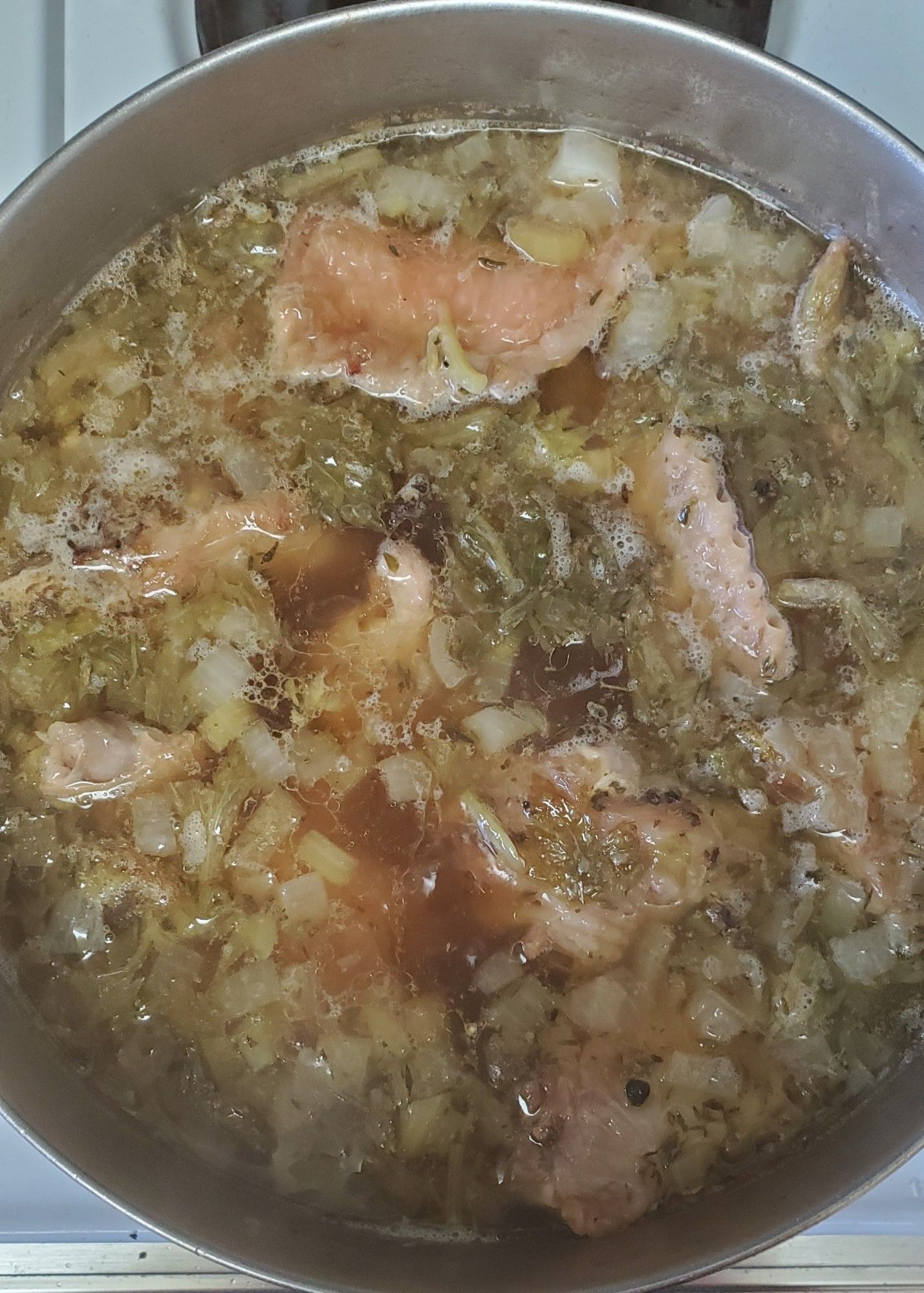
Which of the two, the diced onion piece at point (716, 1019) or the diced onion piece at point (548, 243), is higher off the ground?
the diced onion piece at point (548, 243)

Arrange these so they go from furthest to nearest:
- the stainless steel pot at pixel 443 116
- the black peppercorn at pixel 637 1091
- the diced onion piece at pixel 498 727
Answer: the diced onion piece at pixel 498 727
the black peppercorn at pixel 637 1091
the stainless steel pot at pixel 443 116

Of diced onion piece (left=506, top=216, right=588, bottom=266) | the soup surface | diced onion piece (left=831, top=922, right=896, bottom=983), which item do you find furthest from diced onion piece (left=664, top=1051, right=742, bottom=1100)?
diced onion piece (left=506, top=216, right=588, bottom=266)

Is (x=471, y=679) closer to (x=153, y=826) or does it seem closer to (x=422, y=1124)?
(x=153, y=826)

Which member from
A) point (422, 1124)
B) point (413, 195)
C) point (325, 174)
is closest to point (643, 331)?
point (413, 195)

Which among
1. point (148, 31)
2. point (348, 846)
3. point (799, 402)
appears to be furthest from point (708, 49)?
point (348, 846)

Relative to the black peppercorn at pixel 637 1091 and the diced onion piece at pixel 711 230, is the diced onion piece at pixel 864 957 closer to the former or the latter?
the black peppercorn at pixel 637 1091

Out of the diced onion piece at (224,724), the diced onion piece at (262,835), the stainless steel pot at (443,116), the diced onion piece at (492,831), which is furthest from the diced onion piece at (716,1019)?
the diced onion piece at (224,724)
